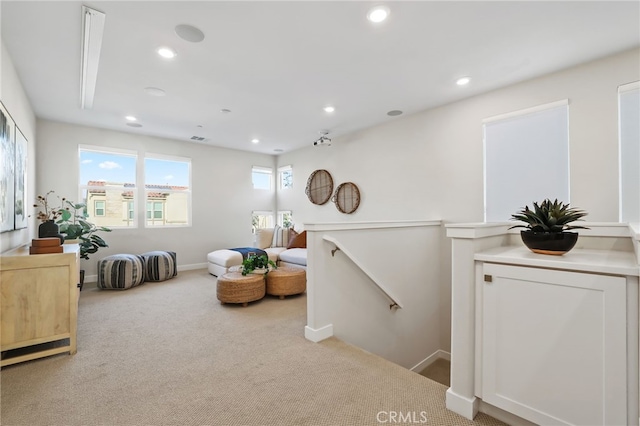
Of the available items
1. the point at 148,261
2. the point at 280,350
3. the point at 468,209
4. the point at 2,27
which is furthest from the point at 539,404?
the point at 148,261

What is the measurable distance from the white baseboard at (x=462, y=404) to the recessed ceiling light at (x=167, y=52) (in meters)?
3.43

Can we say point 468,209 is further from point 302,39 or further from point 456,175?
point 302,39

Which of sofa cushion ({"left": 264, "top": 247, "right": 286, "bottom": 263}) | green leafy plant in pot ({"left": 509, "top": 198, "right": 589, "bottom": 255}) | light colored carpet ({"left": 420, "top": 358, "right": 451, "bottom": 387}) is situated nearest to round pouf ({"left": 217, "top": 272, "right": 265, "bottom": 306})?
Result: sofa cushion ({"left": 264, "top": 247, "right": 286, "bottom": 263})

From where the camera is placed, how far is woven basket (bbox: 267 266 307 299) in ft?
12.9

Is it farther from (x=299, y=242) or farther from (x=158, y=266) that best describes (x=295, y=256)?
(x=158, y=266)

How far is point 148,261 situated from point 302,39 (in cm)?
430

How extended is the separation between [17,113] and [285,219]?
4.73 m

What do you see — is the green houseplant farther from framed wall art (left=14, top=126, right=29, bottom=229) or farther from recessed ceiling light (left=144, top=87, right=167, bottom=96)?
recessed ceiling light (left=144, top=87, right=167, bottom=96)

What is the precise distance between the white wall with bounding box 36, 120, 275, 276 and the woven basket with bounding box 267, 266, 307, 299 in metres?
2.76

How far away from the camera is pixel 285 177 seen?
23.2ft

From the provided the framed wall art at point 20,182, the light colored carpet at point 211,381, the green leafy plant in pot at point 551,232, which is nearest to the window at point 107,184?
the framed wall art at point 20,182

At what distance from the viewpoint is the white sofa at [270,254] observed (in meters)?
4.87

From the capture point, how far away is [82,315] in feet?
10.7

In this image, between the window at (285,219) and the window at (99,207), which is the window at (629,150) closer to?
the window at (285,219)
